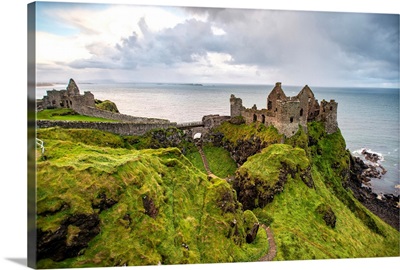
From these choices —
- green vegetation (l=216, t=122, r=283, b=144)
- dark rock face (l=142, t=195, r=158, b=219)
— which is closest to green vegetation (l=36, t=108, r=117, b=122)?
green vegetation (l=216, t=122, r=283, b=144)

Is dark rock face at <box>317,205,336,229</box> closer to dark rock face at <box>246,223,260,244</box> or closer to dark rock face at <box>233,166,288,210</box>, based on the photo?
dark rock face at <box>233,166,288,210</box>

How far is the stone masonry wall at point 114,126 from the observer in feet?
67.1

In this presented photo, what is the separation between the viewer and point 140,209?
41.4ft

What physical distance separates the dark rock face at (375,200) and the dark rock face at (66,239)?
2614cm

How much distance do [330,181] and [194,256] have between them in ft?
60.7

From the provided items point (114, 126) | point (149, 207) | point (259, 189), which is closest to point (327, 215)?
point (259, 189)

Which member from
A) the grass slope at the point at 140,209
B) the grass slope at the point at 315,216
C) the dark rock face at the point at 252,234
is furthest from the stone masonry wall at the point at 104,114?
the dark rock face at the point at 252,234

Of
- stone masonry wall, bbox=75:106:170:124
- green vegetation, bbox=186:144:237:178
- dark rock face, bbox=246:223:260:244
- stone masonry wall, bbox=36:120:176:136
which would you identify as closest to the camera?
dark rock face, bbox=246:223:260:244

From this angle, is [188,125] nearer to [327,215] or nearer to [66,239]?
[327,215]

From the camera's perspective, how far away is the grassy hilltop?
36.6ft

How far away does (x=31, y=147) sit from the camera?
11.8 meters

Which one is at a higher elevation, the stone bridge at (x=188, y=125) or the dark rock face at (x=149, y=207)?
the stone bridge at (x=188, y=125)

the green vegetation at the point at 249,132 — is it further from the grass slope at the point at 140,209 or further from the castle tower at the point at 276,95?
the grass slope at the point at 140,209

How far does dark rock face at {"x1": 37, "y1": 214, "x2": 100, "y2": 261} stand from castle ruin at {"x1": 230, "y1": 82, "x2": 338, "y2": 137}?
2001cm
